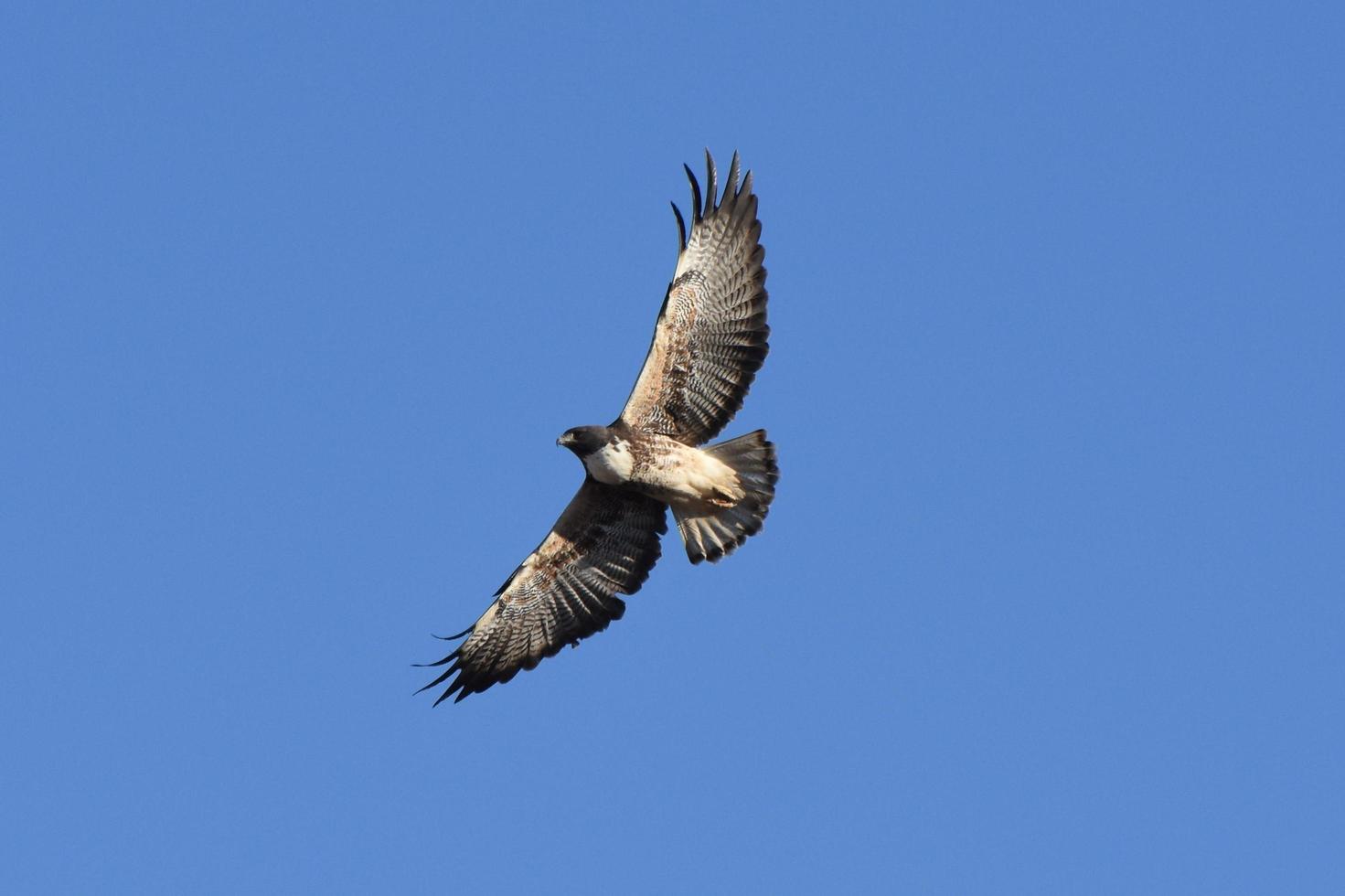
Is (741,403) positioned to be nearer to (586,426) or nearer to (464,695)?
(586,426)

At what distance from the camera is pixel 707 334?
50.9 feet

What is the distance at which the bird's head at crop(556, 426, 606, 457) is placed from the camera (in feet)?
50.1

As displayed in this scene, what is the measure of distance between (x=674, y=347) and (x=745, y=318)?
56cm

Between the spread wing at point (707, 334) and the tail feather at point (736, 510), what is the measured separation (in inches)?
9.3

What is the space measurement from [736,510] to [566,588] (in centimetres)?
152

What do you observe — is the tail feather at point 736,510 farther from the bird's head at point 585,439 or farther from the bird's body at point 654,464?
the bird's head at point 585,439

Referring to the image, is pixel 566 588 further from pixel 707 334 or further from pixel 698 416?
pixel 707 334

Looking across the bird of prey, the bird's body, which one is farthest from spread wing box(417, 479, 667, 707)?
the bird's body

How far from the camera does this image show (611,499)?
52.5 feet

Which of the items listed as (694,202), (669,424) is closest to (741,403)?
(669,424)

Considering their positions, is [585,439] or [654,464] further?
[654,464]

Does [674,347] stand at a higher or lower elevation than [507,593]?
higher

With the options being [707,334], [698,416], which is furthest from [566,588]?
[707,334]

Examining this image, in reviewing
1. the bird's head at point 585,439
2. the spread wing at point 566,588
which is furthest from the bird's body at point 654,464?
the spread wing at point 566,588
